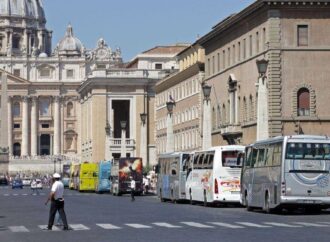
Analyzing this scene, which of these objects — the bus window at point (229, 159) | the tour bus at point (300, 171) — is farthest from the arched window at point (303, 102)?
the tour bus at point (300, 171)

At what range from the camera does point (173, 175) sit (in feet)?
212

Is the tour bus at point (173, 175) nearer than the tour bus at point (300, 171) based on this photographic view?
No

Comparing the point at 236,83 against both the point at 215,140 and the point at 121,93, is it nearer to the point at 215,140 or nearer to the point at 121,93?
the point at 215,140

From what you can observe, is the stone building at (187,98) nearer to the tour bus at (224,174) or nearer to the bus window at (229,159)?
the tour bus at (224,174)

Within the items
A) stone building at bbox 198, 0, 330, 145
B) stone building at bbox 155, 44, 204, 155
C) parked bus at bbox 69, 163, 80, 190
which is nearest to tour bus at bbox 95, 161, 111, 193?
stone building at bbox 155, 44, 204, 155

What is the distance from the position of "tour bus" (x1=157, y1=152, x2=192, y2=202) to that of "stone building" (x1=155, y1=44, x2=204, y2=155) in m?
32.6

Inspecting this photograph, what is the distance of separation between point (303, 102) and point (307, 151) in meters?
31.3

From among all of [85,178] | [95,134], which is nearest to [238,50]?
[85,178]

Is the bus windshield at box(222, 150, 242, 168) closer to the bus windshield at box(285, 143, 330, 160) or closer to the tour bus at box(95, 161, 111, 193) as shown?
the bus windshield at box(285, 143, 330, 160)

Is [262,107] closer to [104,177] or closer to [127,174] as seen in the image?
[127,174]

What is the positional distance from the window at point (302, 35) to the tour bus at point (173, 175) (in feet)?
36.8

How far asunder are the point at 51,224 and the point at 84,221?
525 centimetres

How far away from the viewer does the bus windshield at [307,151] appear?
145 ft

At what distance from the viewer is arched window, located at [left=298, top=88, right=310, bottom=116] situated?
74938mm
